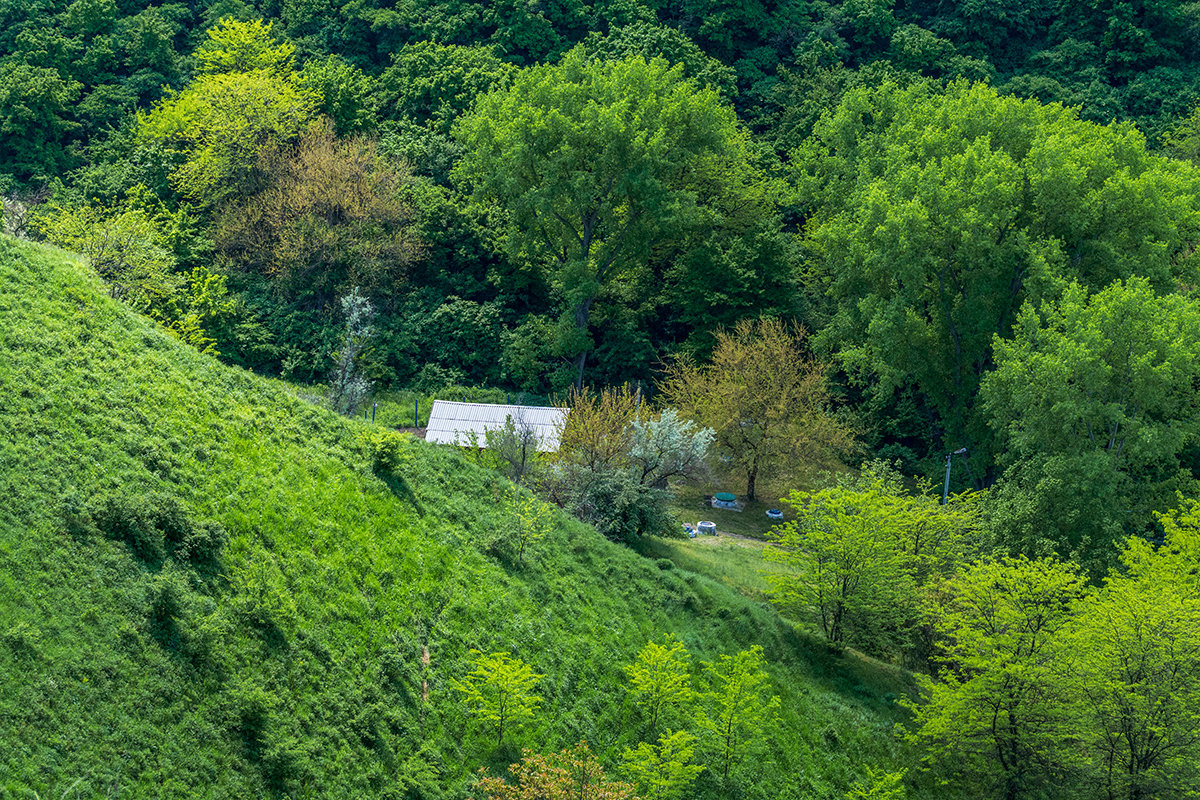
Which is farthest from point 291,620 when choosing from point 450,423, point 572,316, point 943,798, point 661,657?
point 572,316

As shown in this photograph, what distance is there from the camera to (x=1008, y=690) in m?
30.0

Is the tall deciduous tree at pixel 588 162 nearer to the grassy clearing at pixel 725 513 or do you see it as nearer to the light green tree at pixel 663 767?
the grassy clearing at pixel 725 513

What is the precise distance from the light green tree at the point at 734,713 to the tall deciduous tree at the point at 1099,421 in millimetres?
13343

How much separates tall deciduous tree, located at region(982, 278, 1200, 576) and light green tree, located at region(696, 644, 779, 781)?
13343 mm

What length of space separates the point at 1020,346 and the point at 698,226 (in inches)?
687

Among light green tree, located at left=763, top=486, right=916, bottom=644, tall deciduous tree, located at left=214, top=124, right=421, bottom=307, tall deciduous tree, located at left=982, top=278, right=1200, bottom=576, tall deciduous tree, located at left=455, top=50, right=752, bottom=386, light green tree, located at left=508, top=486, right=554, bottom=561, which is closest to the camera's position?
light green tree, located at left=508, top=486, right=554, bottom=561

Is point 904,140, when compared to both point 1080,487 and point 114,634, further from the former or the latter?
point 114,634

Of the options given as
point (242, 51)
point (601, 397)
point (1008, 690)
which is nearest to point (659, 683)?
point (1008, 690)

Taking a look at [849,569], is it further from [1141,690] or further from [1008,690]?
[1141,690]

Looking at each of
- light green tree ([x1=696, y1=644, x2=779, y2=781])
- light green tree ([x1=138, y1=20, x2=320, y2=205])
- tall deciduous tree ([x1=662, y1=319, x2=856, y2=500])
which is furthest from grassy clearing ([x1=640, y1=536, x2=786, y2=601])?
light green tree ([x1=138, y1=20, x2=320, y2=205])

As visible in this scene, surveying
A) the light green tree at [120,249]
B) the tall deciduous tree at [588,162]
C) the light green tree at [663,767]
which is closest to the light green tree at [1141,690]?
the light green tree at [663,767]

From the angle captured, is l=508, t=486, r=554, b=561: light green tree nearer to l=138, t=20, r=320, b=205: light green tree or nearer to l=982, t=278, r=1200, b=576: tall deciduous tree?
l=982, t=278, r=1200, b=576: tall deciduous tree

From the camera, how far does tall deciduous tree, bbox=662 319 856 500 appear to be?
4784 cm

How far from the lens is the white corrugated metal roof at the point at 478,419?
44.2 metres
